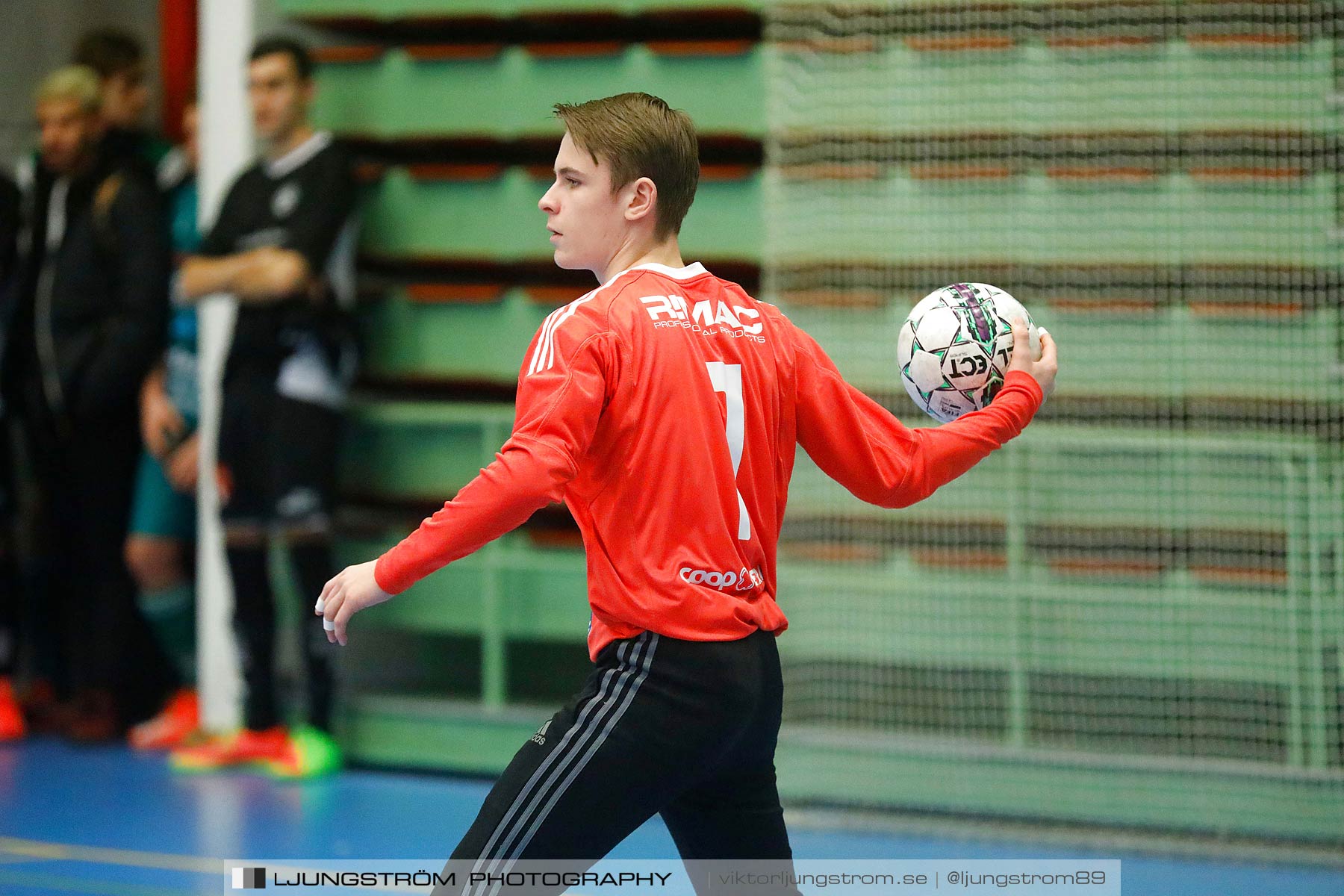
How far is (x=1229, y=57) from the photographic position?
178 inches

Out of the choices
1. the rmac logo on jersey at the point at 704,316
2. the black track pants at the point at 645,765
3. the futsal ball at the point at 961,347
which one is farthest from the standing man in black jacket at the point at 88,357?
the black track pants at the point at 645,765

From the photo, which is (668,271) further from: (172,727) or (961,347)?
(172,727)

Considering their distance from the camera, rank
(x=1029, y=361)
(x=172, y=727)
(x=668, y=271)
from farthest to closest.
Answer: (x=172, y=727) → (x=1029, y=361) → (x=668, y=271)

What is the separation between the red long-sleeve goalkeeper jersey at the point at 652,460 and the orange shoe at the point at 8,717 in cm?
439

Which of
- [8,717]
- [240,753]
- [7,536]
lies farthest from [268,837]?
[7,536]

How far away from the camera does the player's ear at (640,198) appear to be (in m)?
2.40

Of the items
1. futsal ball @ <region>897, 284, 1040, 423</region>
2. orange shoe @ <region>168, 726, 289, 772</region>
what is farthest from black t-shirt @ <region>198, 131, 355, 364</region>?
futsal ball @ <region>897, 284, 1040, 423</region>

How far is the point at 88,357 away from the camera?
19.1ft

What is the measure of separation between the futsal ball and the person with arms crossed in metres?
2.95

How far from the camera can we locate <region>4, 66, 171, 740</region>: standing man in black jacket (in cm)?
580

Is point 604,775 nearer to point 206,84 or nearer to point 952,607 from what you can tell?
point 952,607

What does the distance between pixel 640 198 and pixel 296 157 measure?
3352mm

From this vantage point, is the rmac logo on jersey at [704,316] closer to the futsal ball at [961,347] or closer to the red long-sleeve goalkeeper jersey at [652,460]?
the red long-sleeve goalkeeper jersey at [652,460]

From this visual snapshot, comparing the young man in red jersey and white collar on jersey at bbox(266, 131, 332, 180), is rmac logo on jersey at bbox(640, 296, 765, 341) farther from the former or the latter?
white collar on jersey at bbox(266, 131, 332, 180)
